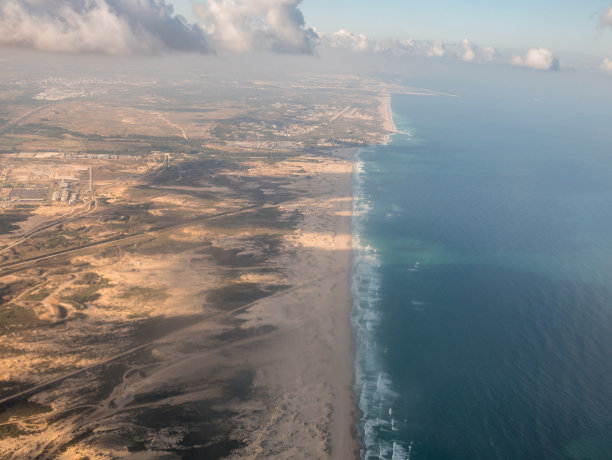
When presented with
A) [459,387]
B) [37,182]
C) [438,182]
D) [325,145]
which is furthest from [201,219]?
[325,145]

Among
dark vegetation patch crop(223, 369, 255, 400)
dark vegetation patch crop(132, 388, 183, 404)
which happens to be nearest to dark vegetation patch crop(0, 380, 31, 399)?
dark vegetation patch crop(132, 388, 183, 404)

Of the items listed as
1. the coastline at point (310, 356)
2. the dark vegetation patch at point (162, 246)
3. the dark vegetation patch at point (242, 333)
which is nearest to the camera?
the coastline at point (310, 356)

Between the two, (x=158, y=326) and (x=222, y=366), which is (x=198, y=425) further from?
(x=158, y=326)

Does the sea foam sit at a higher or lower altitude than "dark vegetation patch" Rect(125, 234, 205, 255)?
lower

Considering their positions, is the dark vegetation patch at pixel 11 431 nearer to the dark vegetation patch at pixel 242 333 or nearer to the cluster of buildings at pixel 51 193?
the dark vegetation patch at pixel 242 333

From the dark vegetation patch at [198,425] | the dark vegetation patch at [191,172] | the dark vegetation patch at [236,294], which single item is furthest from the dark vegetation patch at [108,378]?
the dark vegetation patch at [191,172]

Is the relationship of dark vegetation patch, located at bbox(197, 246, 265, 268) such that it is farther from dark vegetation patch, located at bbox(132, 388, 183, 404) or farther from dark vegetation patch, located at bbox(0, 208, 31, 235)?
dark vegetation patch, located at bbox(0, 208, 31, 235)

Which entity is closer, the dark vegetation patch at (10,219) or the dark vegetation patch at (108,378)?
the dark vegetation patch at (108,378)

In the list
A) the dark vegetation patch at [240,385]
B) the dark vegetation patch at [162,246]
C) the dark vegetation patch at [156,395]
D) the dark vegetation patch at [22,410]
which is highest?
the dark vegetation patch at [162,246]

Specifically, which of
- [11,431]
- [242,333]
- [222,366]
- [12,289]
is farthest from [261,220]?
[11,431]
